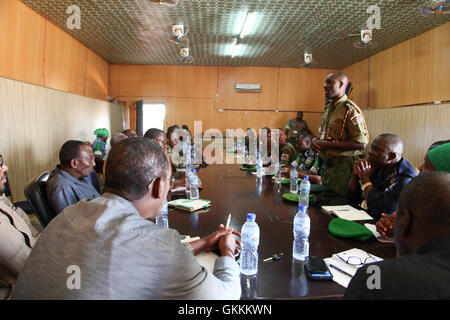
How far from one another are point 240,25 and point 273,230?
16.1 ft

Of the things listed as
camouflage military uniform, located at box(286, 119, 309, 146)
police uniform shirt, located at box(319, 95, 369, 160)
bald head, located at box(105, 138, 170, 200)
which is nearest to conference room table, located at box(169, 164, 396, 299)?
bald head, located at box(105, 138, 170, 200)

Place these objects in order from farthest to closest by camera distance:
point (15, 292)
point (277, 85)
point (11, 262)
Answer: point (277, 85) < point (11, 262) < point (15, 292)

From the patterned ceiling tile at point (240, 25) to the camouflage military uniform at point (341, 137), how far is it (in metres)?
2.51

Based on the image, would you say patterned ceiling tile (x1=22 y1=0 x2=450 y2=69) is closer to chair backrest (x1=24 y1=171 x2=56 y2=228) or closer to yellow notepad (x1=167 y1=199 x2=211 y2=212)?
yellow notepad (x1=167 y1=199 x2=211 y2=212)

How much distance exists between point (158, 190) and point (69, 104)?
5905 millimetres

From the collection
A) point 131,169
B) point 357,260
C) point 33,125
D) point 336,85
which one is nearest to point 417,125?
point 336,85

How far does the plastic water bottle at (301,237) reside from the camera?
135cm

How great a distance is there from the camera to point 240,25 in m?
5.52

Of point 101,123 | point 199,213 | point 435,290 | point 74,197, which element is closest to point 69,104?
point 101,123

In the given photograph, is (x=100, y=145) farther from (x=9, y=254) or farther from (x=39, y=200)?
(x=9, y=254)

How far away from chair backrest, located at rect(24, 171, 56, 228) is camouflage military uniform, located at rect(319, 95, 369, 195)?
7.75ft

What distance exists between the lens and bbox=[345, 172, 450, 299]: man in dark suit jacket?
691 mm

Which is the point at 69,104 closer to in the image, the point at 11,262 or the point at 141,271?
the point at 11,262

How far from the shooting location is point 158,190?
1.02 m
